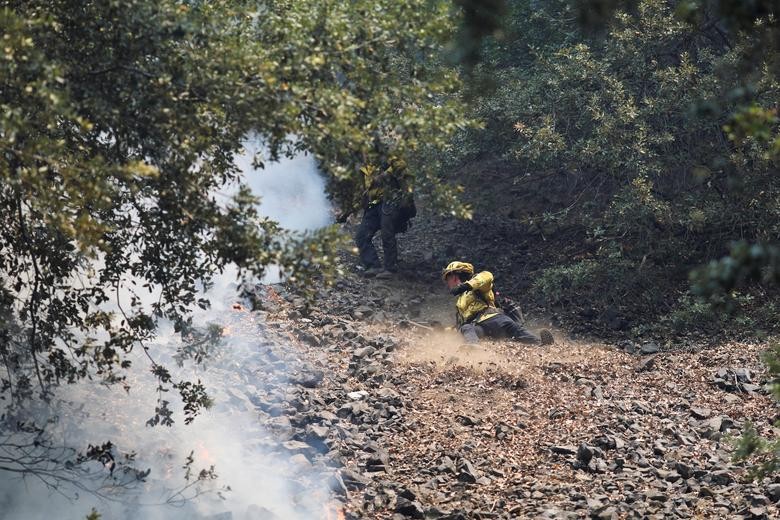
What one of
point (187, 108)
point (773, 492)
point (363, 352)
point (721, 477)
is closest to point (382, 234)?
point (363, 352)

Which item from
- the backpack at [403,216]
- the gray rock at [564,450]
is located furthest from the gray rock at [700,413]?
the backpack at [403,216]

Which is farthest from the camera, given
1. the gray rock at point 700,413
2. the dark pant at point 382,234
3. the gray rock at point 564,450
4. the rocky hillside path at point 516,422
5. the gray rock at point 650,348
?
the dark pant at point 382,234

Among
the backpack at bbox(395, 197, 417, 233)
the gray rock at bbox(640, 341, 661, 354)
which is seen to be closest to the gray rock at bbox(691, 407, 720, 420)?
the gray rock at bbox(640, 341, 661, 354)

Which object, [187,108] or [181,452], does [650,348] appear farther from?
[187,108]

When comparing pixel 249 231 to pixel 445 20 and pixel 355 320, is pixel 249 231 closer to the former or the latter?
pixel 445 20

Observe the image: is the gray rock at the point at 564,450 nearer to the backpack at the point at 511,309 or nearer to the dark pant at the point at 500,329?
the dark pant at the point at 500,329

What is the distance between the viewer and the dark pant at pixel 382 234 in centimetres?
1516

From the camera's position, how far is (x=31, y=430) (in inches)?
276

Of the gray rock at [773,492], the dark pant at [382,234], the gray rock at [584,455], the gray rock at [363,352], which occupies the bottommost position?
the gray rock at [773,492]

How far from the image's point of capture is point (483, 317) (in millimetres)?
12594

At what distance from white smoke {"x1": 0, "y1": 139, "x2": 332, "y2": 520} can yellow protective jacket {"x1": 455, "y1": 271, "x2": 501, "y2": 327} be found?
3012 millimetres

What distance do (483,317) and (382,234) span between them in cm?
329

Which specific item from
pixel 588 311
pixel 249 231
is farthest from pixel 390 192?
pixel 588 311

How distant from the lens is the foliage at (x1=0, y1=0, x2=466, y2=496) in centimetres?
539
